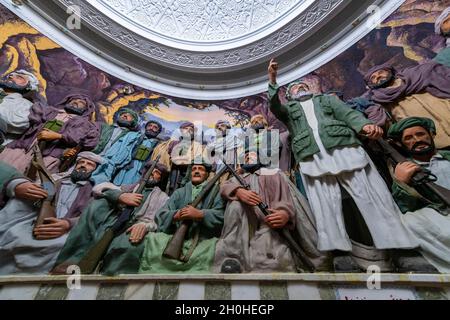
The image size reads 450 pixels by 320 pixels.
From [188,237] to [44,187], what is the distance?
70.9 inches

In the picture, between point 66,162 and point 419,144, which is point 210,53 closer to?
point 66,162

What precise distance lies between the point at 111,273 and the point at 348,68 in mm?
5119

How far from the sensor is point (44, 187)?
9.90 feet

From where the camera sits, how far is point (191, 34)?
7391 millimetres

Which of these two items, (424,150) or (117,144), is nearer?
(424,150)

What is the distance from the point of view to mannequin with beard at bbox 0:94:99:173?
348 cm

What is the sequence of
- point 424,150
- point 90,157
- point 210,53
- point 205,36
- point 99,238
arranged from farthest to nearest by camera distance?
point 205,36 → point 210,53 → point 90,157 → point 424,150 → point 99,238

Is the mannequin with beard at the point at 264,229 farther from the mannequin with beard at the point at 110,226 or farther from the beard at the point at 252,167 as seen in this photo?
the mannequin with beard at the point at 110,226

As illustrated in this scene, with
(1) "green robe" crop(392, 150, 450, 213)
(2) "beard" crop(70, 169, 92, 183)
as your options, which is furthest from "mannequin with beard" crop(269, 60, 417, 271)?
(2) "beard" crop(70, 169, 92, 183)

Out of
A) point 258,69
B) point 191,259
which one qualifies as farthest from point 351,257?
point 258,69

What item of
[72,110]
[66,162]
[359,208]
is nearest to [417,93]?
[359,208]

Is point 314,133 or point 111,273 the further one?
point 314,133

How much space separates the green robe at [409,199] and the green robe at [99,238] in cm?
246

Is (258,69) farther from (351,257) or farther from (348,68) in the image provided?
(351,257)
